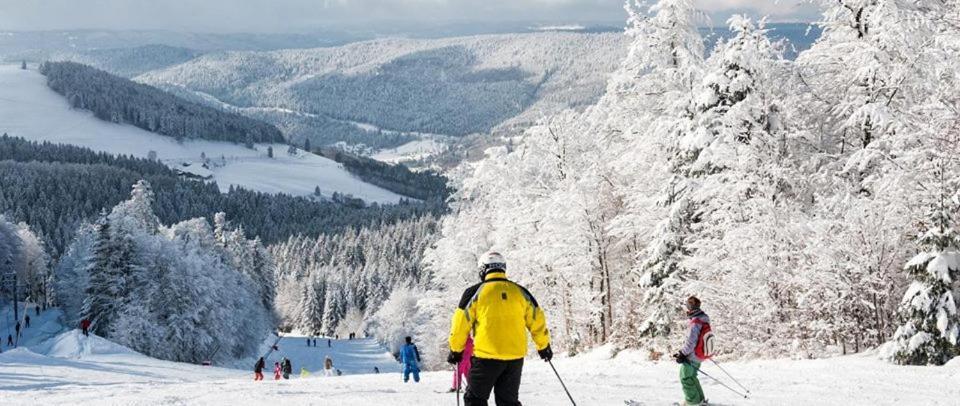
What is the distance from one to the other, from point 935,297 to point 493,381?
35.9 ft

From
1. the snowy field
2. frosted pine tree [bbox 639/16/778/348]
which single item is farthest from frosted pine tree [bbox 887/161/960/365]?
frosted pine tree [bbox 639/16/778/348]

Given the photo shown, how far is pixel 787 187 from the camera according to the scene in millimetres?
19656

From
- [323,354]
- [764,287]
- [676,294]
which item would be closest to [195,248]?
[323,354]

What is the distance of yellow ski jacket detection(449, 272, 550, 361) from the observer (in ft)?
25.4

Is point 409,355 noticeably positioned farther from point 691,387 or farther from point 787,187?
point 787,187

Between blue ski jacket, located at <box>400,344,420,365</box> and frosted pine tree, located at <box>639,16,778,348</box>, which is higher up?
frosted pine tree, located at <box>639,16,778,348</box>

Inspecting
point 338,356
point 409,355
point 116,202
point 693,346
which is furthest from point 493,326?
point 116,202

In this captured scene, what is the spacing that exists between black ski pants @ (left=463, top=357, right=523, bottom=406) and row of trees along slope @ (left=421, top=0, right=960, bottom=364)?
944cm

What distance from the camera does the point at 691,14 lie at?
2309cm

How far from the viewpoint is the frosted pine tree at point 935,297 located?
47.6 feet

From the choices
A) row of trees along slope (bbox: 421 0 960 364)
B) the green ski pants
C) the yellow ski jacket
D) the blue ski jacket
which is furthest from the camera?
the blue ski jacket

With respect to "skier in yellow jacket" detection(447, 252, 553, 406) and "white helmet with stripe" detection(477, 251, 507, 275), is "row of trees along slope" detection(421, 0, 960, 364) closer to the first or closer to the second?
"skier in yellow jacket" detection(447, 252, 553, 406)

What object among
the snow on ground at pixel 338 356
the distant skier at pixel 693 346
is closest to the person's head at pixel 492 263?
the distant skier at pixel 693 346

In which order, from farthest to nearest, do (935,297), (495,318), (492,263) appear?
(935,297)
(492,263)
(495,318)
